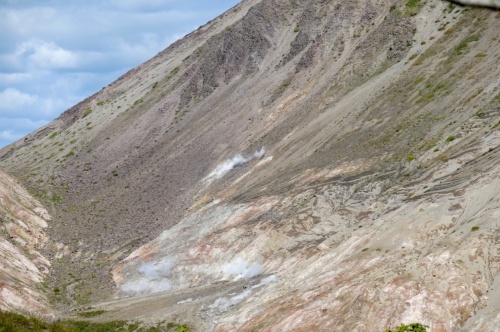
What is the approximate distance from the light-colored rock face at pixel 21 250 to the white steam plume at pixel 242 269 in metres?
13.1

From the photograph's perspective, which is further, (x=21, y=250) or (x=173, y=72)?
(x=173, y=72)

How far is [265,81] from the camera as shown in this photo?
83.9 meters

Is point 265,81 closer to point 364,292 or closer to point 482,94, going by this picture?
point 482,94

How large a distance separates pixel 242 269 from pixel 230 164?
74.3 ft

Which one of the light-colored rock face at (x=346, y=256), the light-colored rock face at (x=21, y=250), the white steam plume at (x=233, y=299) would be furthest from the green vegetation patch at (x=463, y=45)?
the light-colored rock face at (x=21, y=250)

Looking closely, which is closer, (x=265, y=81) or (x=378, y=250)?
(x=378, y=250)

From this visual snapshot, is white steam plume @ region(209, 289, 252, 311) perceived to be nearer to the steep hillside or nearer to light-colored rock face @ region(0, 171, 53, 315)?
the steep hillside

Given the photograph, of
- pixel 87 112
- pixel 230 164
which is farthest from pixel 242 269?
pixel 87 112

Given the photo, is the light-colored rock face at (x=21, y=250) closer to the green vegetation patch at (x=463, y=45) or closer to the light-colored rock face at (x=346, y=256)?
the light-colored rock face at (x=346, y=256)

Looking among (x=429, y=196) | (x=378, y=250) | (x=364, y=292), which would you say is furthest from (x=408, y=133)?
(x=364, y=292)

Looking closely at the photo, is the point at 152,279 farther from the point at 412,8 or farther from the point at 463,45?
the point at 412,8

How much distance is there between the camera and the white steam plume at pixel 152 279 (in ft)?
170

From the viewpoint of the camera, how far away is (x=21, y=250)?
59.4m

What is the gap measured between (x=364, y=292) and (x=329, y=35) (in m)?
53.9
